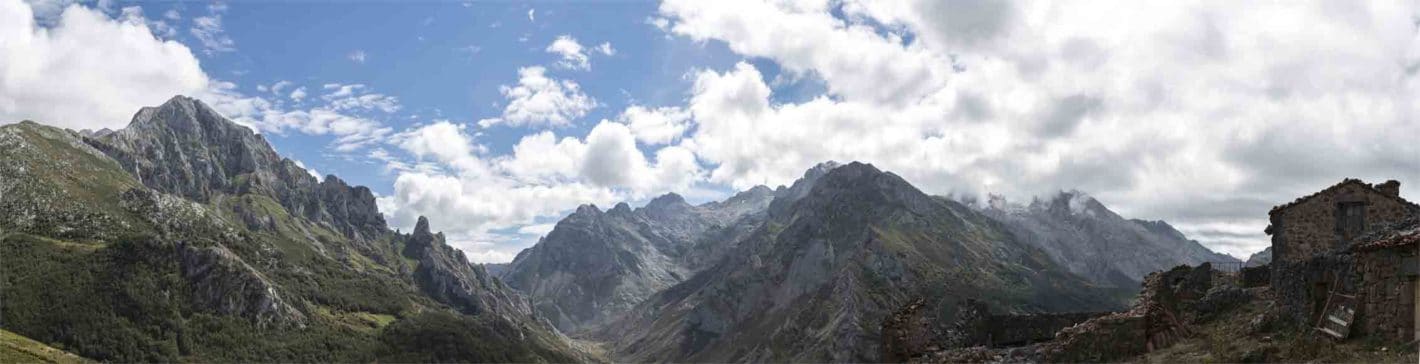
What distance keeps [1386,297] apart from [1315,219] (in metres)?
21.3

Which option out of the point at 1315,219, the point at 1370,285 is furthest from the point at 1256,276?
the point at 1370,285

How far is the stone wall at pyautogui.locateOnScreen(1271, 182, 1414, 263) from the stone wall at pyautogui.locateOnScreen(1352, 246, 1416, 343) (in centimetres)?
1924

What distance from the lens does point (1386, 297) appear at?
15.4 metres

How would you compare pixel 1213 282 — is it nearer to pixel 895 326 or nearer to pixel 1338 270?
pixel 1338 270

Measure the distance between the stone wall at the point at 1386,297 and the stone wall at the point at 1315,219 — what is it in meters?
19.2

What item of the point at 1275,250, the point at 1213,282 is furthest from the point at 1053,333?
the point at 1275,250

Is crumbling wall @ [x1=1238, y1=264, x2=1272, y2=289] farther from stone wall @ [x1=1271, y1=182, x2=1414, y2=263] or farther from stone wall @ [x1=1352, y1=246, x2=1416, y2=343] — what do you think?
stone wall @ [x1=1352, y1=246, x2=1416, y2=343]

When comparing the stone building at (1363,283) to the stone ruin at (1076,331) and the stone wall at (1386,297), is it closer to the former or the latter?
the stone wall at (1386,297)

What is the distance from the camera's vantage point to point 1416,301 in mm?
14609

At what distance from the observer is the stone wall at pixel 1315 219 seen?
32594mm

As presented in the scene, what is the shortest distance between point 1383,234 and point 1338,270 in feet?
15.9

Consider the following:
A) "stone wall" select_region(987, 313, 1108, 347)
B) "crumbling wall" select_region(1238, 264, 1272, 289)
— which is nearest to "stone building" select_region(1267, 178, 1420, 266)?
"crumbling wall" select_region(1238, 264, 1272, 289)

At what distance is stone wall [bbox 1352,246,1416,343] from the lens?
14852mm

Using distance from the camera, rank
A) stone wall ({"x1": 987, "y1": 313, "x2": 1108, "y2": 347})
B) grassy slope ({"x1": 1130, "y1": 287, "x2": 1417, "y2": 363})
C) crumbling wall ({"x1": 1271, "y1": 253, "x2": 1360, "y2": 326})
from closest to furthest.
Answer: grassy slope ({"x1": 1130, "y1": 287, "x2": 1417, "y2": 363}), crumbling wall ({"x1": 1271, "y1": 253, "x2": 1360, "y2": 326}), stone wall ({"x1": 987, "y1": 313, "x2": 1108, "y2": 347})
